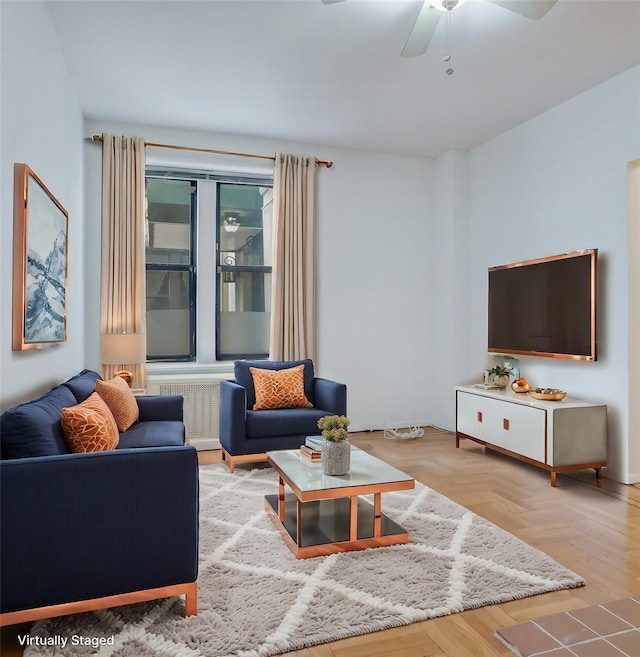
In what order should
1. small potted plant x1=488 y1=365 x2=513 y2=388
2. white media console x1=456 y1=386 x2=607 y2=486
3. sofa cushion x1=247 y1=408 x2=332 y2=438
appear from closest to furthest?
white media console x1=456 y1=386 x2=607 y2=486 < sofa cushion x1=247 y1=408 x2=332 y2=438 < small potted plant x1=488 y1=365 x2=513 y2=388

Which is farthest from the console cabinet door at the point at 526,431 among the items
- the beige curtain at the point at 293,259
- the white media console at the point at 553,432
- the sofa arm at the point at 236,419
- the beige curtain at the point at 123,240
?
the beige curtain at the point at 123,240

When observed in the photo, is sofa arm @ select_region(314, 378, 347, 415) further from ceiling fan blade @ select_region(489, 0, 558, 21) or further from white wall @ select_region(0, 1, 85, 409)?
ceiling fan blade @ select_region(489, 0, 558, 21)

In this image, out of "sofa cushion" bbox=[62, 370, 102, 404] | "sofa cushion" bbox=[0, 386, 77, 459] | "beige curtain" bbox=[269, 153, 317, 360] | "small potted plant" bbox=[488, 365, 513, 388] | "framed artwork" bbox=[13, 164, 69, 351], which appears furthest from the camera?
"beige curtain" bbox=[269, 153, 317, 360]

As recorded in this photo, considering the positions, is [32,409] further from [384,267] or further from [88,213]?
[384,267]

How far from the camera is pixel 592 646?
1.80m

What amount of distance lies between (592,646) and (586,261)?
2890 millimetres

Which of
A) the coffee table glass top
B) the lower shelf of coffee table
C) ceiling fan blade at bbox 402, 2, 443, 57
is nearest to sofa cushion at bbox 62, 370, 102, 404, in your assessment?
the coffee table glass top

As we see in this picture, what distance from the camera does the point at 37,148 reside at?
2852 mm

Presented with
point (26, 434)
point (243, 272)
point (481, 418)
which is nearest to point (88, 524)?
point (26, 434)

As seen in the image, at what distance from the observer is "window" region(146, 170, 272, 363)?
5.10 metres

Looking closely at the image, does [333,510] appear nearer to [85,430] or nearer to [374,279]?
[85,430]

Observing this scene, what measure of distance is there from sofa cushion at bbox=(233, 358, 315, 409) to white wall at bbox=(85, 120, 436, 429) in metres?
0.67

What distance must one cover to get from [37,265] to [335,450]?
1.89 m

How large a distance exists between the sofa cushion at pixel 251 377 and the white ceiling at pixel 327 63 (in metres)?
2.20
